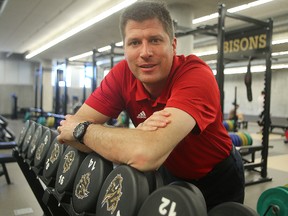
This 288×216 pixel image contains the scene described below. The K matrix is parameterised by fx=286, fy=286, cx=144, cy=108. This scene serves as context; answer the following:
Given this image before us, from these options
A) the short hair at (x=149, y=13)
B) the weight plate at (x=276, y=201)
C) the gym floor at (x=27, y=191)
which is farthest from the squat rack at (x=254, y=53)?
the short hair at (x=149, y=13)

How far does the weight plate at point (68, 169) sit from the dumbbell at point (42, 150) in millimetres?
368

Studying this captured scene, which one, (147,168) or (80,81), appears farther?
(80,81)

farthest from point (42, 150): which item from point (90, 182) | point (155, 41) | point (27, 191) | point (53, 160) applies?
point (27, 191)

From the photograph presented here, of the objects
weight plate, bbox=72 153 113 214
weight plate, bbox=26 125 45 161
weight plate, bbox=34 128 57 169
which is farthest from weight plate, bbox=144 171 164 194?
weight plate, bbox=26 125 45 161

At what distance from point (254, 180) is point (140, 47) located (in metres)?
3.10

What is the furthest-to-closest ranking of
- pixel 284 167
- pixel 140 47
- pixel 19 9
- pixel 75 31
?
pixel 75 31
pixel 19 9
pixel 284 167
pixel 140 47

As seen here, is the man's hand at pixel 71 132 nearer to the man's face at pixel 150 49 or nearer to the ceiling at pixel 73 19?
the man's face at pixel 150 49

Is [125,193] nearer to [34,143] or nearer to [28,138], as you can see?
[34,143]

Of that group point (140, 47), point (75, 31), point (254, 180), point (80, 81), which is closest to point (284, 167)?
point (254, 180)

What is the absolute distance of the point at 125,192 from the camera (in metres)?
0.88

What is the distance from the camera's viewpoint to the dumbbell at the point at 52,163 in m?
1.55

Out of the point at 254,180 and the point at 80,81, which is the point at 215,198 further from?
the point at 80,81

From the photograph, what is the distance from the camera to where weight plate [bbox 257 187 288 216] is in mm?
1455

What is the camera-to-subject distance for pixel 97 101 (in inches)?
51.4
